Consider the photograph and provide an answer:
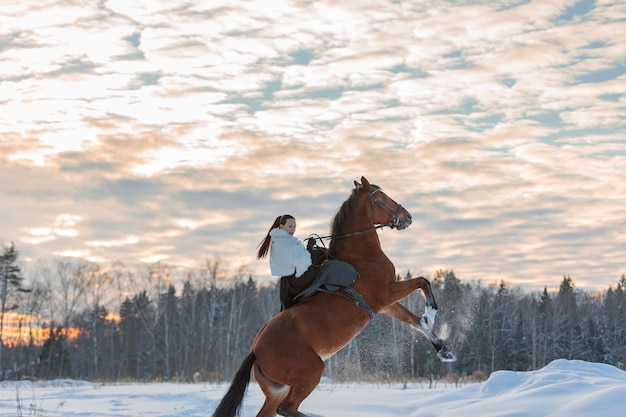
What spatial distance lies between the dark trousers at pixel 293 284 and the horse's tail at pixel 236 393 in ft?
2.99

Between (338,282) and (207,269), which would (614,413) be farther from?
(207,269)

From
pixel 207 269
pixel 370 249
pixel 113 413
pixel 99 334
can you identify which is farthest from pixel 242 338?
pixel 370 249

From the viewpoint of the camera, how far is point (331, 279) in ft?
26.2

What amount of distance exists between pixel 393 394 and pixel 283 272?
19.3 feet

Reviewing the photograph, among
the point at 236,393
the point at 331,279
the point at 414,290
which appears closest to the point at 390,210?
the point at 414,290

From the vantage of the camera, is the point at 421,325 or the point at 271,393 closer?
the point at 271,393

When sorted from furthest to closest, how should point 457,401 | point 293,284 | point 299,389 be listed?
point 457,401
point 293,284
point 299,389

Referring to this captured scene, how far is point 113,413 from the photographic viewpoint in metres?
12.3

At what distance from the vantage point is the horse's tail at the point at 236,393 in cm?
751

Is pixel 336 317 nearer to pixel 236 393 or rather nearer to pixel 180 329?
pixel 236 393

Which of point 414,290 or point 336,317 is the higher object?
point 414,290

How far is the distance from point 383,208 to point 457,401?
3604mm

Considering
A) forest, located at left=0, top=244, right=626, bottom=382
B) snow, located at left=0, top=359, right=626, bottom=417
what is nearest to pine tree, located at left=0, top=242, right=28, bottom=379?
forest, located at left=0, top=244, right=626, bottom=382

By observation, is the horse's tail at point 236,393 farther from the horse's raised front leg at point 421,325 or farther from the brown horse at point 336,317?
the horse's raised front leg at point 421,325
